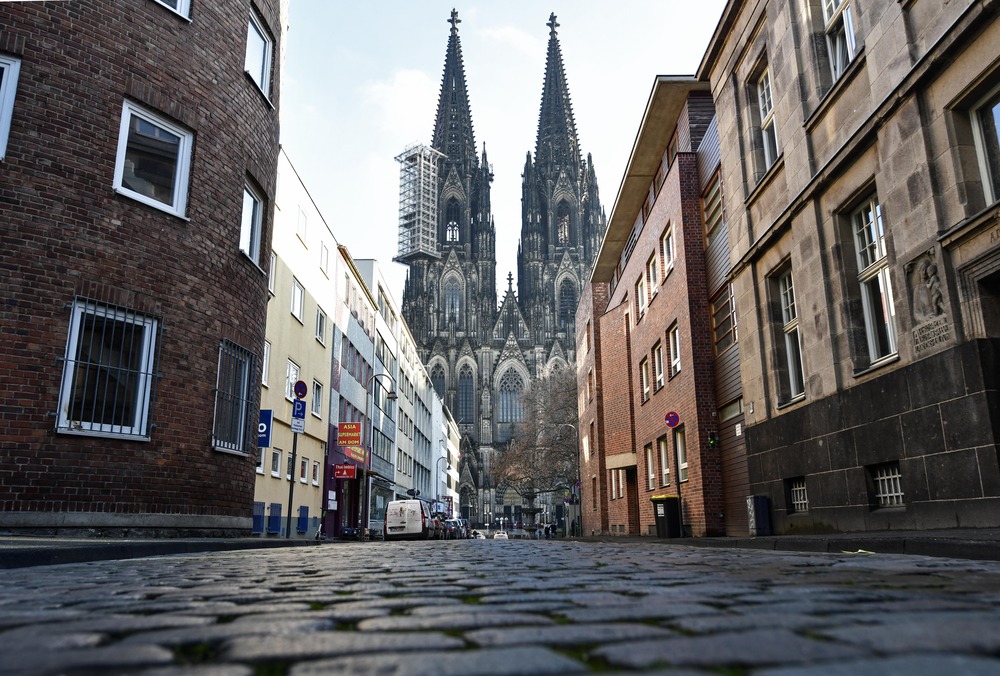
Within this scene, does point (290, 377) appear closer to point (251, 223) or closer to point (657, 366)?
point (251, 223)

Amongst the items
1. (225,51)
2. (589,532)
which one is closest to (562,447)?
(589,532)

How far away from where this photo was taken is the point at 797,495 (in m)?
13.4

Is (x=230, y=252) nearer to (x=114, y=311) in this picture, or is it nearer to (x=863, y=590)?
(x=114, y=311)

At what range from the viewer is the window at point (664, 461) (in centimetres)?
2267

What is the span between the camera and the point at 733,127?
1633 centimetres

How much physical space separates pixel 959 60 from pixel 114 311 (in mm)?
10818

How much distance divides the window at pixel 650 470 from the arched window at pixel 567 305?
251 ft

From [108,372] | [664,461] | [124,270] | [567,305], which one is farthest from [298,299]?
[567,305]

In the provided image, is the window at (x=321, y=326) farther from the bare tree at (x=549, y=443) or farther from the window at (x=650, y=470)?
the bare tree at (x=549, y=443)

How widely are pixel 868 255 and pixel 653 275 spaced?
522 inches

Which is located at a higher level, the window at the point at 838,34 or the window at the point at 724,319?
the window at the point at 838,34

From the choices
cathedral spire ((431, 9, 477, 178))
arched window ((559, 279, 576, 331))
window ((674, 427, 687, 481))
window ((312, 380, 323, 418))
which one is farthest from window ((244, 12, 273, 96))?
cathedral spire ((431, 9, 477, 178))

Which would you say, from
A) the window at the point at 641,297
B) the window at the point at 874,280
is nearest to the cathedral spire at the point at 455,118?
the window at the point at 641,297

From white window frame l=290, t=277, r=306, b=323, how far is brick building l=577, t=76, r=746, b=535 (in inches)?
426
